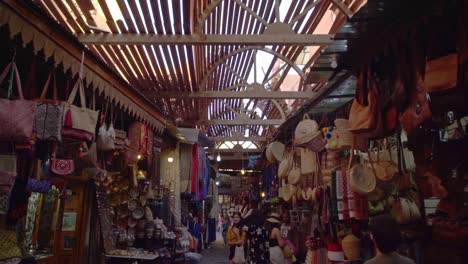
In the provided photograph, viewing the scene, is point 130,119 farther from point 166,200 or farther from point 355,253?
point 355,253

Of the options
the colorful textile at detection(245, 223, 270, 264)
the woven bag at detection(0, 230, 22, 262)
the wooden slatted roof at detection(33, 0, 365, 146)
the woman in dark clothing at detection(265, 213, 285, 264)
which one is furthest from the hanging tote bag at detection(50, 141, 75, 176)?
the colorful textile at detection(245, 223, 270, 264)

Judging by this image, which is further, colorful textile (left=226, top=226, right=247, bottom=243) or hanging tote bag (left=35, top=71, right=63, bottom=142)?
colorful textile (left=226, top=226, right=247, bottom=243)

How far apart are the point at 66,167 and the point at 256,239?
4.13 meters

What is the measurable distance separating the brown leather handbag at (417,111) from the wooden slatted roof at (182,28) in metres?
2.57

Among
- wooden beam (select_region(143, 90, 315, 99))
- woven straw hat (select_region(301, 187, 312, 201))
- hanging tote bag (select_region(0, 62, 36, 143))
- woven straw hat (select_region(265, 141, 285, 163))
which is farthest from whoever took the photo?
wooden beam (select_region(143, 90, 315, 99))

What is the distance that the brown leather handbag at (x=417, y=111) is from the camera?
2131 mm

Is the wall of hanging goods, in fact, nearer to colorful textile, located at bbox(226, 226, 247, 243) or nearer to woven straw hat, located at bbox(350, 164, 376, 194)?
colorful textile, located at bbox(226, 226, 247, 243)

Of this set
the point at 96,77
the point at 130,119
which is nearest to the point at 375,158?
A: the point at 96,77

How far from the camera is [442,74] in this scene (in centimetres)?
192

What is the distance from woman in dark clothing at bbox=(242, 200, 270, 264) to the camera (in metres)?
6.43

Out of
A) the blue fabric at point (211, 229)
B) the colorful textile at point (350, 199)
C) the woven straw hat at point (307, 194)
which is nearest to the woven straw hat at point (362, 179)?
the colorful textile at point (350, 199)

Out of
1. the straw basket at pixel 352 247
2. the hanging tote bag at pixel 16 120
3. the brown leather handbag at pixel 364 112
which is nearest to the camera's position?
the hanging tote bag at pixel 16 120

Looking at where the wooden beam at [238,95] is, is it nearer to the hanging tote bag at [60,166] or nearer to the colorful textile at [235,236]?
the colorful textile at [235,236]

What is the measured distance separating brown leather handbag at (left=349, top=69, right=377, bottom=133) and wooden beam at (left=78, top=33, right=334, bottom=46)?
5.98ft
